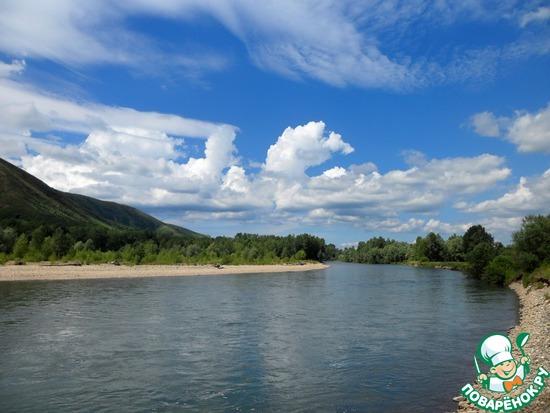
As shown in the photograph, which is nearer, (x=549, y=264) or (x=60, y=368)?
(x=60, y=368)

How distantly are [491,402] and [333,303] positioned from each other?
39837mm

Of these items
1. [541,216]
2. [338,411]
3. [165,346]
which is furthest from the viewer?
[541,216]

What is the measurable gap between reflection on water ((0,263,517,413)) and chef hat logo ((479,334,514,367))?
6.49 m

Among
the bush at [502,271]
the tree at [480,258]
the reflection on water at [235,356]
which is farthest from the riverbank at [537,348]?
the tree at [480,258]

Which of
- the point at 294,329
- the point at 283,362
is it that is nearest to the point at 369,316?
the point at 294,329

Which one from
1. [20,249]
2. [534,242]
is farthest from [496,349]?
[20,249]

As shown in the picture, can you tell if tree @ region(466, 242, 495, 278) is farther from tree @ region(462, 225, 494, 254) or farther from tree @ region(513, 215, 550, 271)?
tree @ region(462, 225, 494, 254)

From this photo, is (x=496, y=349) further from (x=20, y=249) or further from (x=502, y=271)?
(x=20, y=249)

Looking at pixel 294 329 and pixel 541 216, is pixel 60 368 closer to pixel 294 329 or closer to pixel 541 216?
pixel 294 329

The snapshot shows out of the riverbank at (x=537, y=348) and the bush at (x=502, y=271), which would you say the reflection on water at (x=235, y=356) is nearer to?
the riverbank at (x=537, y=348)

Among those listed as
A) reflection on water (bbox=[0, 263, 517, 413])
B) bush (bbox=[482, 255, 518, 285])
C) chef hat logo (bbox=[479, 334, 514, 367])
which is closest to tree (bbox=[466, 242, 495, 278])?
bush (bbox=[482, 255, 518, 285])

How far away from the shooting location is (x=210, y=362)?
26234 millimetres

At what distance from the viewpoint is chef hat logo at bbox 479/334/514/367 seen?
12555mm

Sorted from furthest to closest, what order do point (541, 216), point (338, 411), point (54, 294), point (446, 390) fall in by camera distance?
point (541, 216) → point (54, 294) → point (446, 390) → point (338, 411)
